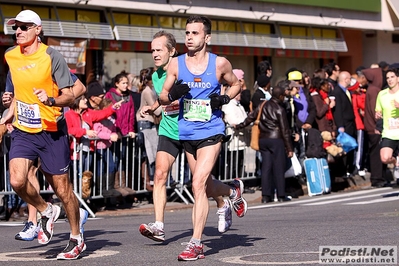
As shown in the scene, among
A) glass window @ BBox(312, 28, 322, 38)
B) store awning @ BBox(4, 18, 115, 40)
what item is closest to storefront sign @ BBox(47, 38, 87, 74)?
store awning @ BBox(4, 18, 115, 40)

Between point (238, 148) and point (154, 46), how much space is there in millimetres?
7210

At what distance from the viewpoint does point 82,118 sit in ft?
47.6

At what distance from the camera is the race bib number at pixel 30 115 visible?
8500 millimetres

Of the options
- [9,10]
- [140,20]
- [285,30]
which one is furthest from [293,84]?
[285,30]

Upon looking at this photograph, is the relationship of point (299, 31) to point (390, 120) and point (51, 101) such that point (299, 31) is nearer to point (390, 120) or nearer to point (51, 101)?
point (390, 120)

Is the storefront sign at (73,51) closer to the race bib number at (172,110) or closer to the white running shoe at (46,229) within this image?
the race bib number at (172,110)

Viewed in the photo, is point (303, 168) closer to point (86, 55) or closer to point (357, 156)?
point (357, 156)

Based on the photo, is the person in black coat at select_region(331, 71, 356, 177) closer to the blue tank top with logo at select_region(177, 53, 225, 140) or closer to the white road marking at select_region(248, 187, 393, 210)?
the white road marking at select_region(248, 187, 393, 210)

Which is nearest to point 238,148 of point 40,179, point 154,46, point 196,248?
point 40,179

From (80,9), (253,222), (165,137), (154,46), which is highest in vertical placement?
(80,9)

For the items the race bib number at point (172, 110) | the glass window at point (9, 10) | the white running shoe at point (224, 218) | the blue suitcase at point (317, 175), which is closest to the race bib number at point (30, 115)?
the race bib number at point (172, 110)

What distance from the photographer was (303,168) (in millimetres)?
17969

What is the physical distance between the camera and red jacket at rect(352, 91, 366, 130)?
64.3ft

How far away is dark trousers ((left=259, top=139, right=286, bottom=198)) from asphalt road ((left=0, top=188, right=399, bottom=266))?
1641 mm
